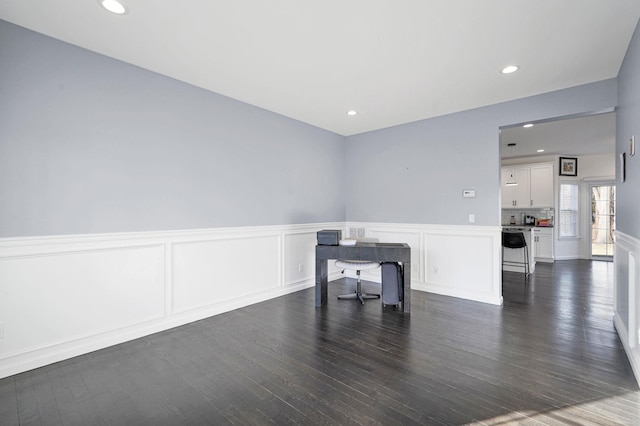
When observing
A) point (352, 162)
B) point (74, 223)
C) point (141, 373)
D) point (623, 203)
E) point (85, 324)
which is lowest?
point (141, 373)

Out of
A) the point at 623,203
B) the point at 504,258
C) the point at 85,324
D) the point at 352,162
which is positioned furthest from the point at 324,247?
the point at 504,258

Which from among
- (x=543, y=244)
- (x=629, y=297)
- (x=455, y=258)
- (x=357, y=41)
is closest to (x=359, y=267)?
(x=455, y=258)

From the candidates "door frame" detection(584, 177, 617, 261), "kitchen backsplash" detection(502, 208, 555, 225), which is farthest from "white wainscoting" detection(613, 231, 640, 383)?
"door frame" detection(584, 177, 617, 261)

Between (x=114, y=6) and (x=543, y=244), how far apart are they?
8523mm

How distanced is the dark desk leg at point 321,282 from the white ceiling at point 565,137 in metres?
3.24

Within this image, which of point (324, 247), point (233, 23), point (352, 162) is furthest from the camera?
point (352, 162)

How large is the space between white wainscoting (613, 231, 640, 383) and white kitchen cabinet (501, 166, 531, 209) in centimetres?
478

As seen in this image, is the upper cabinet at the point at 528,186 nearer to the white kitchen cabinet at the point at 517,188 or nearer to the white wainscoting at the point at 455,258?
the white kitchen cabinet at the point at 517,188

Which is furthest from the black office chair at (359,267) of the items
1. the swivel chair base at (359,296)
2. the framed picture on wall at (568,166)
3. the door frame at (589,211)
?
the door frame at (589,211)

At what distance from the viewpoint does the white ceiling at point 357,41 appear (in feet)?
6.60

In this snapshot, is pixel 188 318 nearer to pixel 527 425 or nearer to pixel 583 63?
pixel 527 425

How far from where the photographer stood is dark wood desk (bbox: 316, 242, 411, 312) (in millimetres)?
3482

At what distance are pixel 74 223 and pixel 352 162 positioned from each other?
157 inches

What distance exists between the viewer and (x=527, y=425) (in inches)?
64.6
